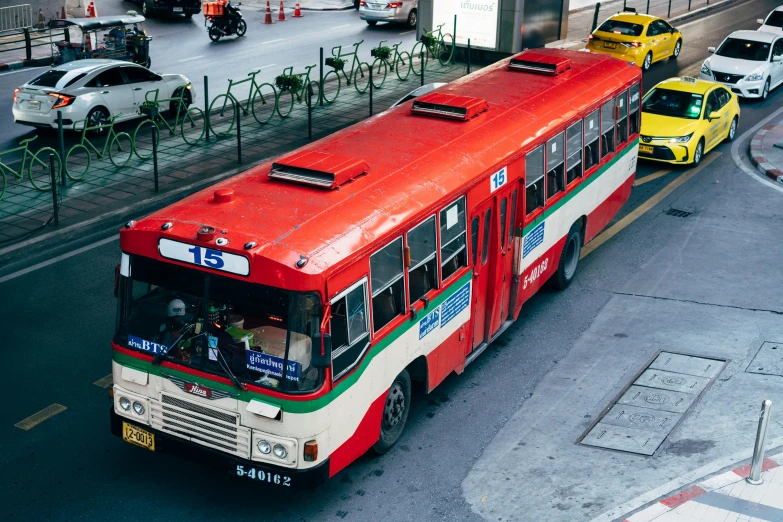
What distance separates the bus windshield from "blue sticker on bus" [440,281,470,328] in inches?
89.2

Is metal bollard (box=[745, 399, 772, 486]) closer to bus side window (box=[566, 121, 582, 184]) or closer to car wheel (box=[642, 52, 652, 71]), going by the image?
bus side window (box=[566, 121, 582, 184])

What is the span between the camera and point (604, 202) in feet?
45.0

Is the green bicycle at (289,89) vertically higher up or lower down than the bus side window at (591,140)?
lower down

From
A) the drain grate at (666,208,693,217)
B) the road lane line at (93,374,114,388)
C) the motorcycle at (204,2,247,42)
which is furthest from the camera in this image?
the motorcycle at (204,2,247,42)

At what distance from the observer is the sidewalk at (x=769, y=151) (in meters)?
18.0

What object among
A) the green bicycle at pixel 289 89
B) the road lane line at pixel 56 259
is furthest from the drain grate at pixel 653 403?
the green bicycle at pixel 289 89

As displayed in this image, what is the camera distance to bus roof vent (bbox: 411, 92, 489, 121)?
10812 millimetres

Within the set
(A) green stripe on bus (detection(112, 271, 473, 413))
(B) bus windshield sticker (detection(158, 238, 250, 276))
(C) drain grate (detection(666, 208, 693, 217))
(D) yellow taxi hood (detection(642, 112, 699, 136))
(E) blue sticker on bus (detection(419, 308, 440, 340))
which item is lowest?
(C) drain grate (detection(666, 208, 693, 217))

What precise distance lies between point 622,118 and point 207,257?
27.1 feet

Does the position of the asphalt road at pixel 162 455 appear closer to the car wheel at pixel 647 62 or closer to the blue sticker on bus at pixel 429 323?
the blue sticker on bus at pixel 429 323

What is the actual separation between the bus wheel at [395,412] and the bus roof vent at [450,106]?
3220mm

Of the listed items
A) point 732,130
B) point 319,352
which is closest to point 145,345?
point 319,352

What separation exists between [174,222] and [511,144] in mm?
4335

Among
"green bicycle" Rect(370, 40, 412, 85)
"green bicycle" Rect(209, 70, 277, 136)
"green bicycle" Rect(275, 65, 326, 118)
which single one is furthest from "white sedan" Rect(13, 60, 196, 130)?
"green bicycle" Rect(370, 40, 412, 85)
